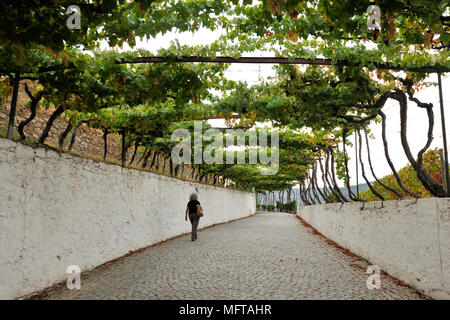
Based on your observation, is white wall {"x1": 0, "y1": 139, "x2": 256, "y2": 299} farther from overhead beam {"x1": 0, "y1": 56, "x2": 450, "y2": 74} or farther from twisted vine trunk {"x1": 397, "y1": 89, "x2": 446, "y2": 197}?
twisted vine trunk {"x1": 397, "y1": 89, "x2": 446, "y2": 197}

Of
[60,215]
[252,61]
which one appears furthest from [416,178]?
[60,215]

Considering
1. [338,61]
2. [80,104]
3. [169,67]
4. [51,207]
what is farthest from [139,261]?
[338,61]

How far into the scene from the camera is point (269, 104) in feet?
25.9

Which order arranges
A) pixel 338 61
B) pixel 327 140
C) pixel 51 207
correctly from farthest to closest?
1. pixel 327 140
2. pixel 338 61
3. pixel 51 207

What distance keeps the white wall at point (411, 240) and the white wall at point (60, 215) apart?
202 inches

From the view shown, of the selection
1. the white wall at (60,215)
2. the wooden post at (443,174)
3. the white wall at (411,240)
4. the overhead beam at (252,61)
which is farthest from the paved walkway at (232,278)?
the overhead beam at (252,61)

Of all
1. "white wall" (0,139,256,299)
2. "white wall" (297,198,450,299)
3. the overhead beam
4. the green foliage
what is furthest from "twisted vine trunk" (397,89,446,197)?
"white wall" (0,139,256,299)

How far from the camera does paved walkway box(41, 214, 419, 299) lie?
4137mm

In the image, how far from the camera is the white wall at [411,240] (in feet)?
12.3

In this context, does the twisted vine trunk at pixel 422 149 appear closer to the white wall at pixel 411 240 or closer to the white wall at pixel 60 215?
the white wall at pixel 411 240

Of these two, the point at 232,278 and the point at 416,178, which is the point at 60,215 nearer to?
the point at 232,278

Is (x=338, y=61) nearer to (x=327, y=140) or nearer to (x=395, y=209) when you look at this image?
(x=395, y=209)

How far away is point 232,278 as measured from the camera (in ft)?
16.4

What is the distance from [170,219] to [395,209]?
24.6 ft
